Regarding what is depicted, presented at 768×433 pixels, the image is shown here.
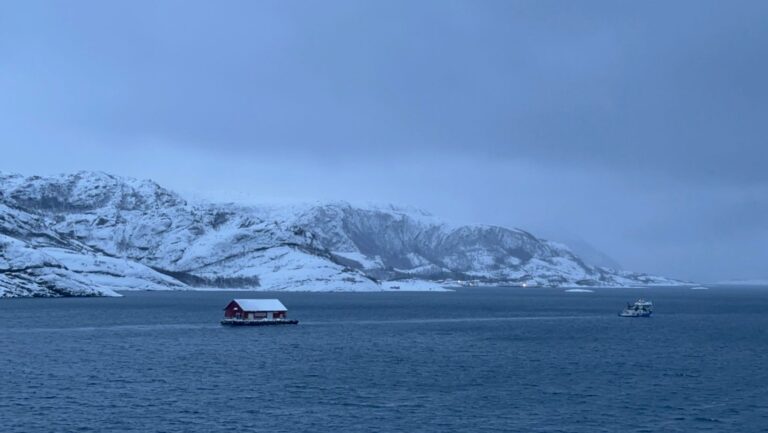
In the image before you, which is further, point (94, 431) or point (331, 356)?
point (331, 356)

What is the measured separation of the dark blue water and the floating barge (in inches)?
658

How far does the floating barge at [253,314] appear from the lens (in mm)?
171625

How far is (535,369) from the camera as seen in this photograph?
101 metres

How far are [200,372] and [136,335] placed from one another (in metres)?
49.0

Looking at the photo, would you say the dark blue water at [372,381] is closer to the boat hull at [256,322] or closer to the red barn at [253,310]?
the boat hull at [256,322]

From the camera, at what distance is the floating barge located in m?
172

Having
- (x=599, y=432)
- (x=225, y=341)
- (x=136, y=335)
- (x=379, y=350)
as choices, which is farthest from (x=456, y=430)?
(x=136, y=335)

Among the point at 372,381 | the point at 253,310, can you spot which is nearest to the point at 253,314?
the point at 253,310

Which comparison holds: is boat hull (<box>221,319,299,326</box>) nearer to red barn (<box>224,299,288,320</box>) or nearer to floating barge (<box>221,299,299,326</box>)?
floating barge (<box>221,299,299,326</box>)

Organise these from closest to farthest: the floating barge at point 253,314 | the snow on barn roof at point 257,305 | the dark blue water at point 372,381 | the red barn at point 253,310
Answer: the dark blue water at point 372,381
the floating barge at point 253,314
the red barn at point 253,310
the snow on barn roof at point 257,305

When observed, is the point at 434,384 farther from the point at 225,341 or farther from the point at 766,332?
the point at 766,332

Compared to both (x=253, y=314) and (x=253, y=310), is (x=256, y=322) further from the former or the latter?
(x=253, y=310)

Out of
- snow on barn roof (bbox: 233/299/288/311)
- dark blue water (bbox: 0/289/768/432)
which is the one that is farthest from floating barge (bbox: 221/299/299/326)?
dark blue water (bbox: 0/289/768/432)

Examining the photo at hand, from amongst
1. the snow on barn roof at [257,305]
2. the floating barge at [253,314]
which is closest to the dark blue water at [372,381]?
the floating barge at [253,314]
